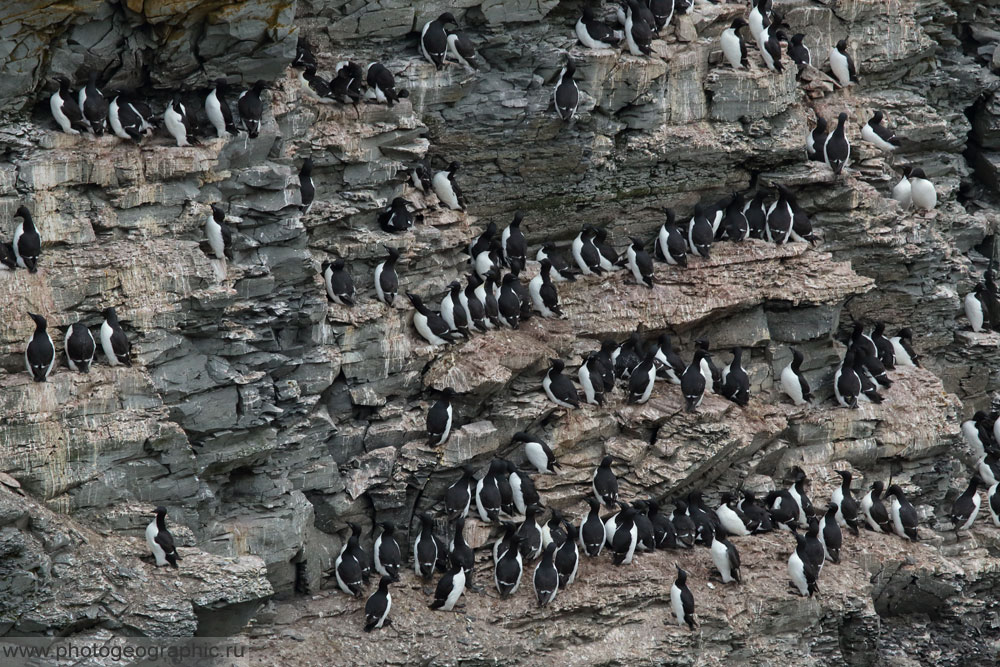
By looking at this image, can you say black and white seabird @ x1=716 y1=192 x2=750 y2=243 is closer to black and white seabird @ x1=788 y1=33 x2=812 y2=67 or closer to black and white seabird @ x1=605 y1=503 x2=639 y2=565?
black and white seabird @ x1=788 y1=33 x2=812 y2=67

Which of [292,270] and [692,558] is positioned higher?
[292,270]

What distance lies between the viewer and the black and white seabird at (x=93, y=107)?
1620cm

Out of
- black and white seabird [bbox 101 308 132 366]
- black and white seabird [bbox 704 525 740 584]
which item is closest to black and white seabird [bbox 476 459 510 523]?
black and white seabird [bbox 704 525 740 584]

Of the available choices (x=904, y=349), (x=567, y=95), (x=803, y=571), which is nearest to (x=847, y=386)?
(x=904, y=349)

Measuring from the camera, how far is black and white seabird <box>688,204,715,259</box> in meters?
20.1

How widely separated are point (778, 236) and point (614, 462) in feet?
12.5

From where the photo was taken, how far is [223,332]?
1656cm

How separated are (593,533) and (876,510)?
3971 mm

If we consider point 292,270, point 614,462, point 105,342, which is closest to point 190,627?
point 105,342

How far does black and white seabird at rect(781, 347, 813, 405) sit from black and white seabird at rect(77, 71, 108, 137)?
8.87m

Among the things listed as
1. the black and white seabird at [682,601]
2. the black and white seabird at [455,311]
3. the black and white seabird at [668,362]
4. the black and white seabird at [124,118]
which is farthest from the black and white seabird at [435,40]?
the black and white seabird at [682,601]

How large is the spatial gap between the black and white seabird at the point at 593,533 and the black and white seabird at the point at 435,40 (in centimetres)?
546

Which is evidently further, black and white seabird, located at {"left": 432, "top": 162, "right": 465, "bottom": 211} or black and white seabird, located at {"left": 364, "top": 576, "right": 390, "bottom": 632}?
black and white seabird, located at {"left": 432, "top": 162, "right": 465, "bottom": 211}

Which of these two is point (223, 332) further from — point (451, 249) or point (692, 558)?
point (692, 558)
